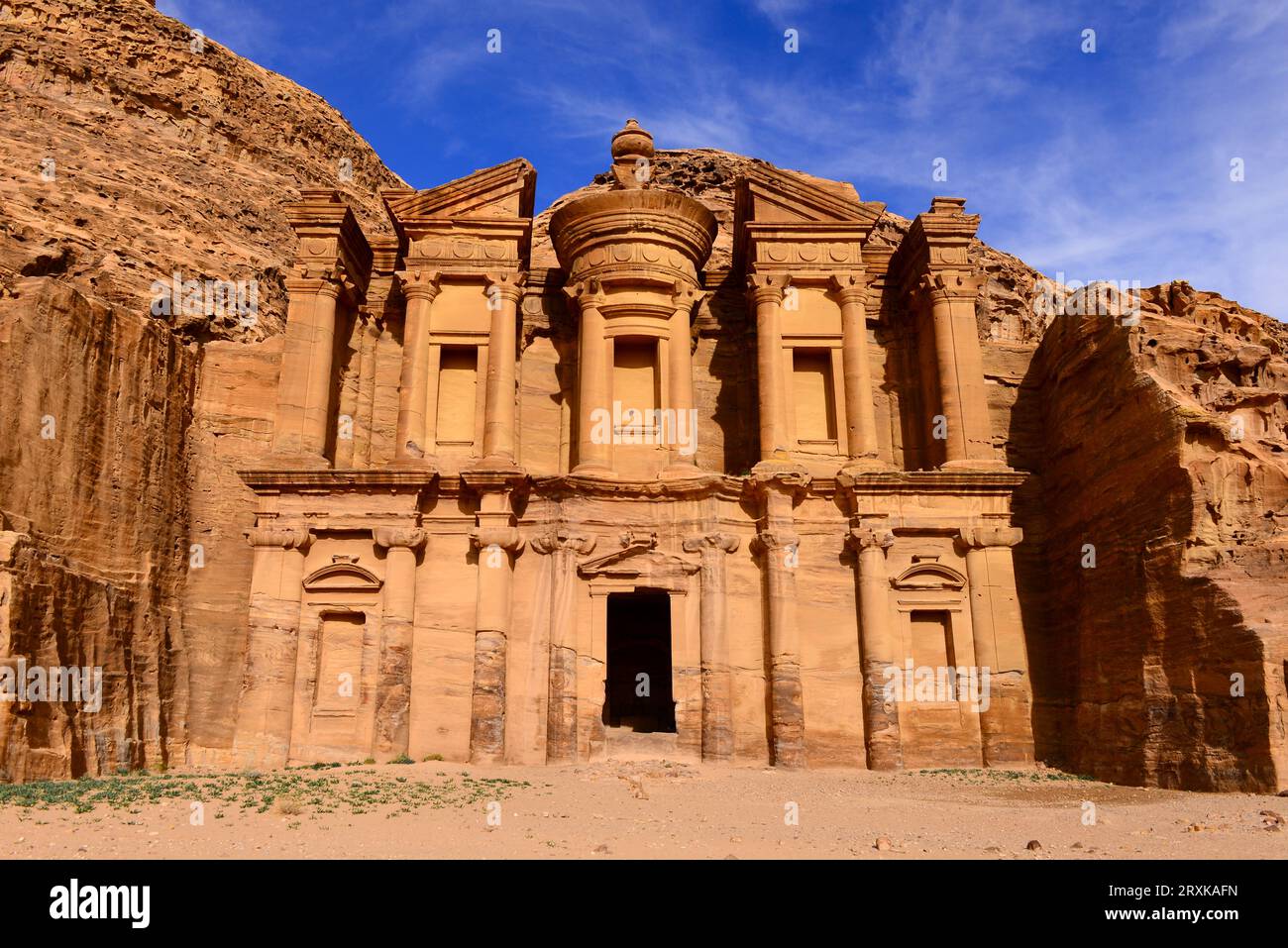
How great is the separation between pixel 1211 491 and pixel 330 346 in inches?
753

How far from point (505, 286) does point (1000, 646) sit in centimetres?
1412

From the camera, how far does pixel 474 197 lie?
23.9 metres

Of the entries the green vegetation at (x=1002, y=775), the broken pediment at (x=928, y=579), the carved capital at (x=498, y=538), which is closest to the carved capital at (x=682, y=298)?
the carved capital at (x=498, y=538)

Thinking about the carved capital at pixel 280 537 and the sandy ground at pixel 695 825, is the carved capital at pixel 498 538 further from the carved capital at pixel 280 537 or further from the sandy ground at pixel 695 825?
the sandy ground at pixel 695 825

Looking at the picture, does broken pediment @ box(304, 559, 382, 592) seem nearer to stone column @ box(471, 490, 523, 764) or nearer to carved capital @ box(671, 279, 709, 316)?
stone column @ box(471, 490, 523, 764)

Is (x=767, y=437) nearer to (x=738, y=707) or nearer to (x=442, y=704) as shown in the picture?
(x=738, y=707)

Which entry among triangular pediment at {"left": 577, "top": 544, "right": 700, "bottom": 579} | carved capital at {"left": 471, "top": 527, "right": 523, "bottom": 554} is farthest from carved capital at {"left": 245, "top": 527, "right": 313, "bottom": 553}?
triangular pediment at {"left": 577, "top": 544, "right": 700, "bottom": 579}

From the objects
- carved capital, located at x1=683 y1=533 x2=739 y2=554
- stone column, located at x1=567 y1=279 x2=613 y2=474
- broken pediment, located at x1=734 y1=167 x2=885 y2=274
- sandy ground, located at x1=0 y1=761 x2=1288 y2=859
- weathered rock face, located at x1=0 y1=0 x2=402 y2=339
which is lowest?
sandy ground, located at x1=0 y1=761 x2=1288 y2=859

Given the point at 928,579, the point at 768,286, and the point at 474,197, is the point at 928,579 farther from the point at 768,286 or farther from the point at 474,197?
the point at 474,197

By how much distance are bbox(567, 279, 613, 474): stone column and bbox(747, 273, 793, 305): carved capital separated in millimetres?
3810

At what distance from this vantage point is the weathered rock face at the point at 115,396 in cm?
1762

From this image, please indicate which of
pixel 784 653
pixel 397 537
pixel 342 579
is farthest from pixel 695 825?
pixel 342 579

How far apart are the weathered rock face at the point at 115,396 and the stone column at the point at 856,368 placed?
583 inches

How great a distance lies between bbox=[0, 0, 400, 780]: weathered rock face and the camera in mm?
17625
